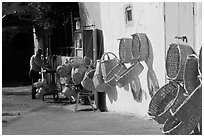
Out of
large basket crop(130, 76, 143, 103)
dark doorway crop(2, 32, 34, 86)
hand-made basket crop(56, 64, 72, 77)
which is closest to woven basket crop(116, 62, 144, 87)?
large basket crop(130, 76, 143, 103)

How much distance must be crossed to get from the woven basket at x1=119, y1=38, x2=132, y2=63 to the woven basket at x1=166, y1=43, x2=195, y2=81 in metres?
1.92

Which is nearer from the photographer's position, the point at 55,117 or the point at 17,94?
the point at 55,117

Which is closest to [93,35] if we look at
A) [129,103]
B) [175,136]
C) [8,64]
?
[129,103]

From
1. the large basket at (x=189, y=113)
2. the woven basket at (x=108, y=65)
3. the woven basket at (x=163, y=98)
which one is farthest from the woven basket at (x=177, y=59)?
the woven basket at (x=108, y=65)

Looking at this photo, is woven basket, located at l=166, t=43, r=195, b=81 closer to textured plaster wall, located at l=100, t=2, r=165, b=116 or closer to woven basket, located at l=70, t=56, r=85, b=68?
textured plaster wall, located at l=100, t=2, r=165, b=116

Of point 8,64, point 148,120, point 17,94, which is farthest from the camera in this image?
point 8,64

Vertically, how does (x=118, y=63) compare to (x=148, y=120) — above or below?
above

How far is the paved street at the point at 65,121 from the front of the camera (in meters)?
7.59

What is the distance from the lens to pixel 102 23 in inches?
404

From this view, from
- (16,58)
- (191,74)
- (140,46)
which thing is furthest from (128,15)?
(16,58)

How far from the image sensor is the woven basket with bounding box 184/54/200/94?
5.96 metres

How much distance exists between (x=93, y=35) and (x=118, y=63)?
1.71 m

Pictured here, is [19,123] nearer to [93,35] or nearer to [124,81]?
[124,81]

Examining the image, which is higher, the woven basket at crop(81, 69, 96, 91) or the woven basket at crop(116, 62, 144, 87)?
the woven basket at crop(116, 62, 144, 87)
